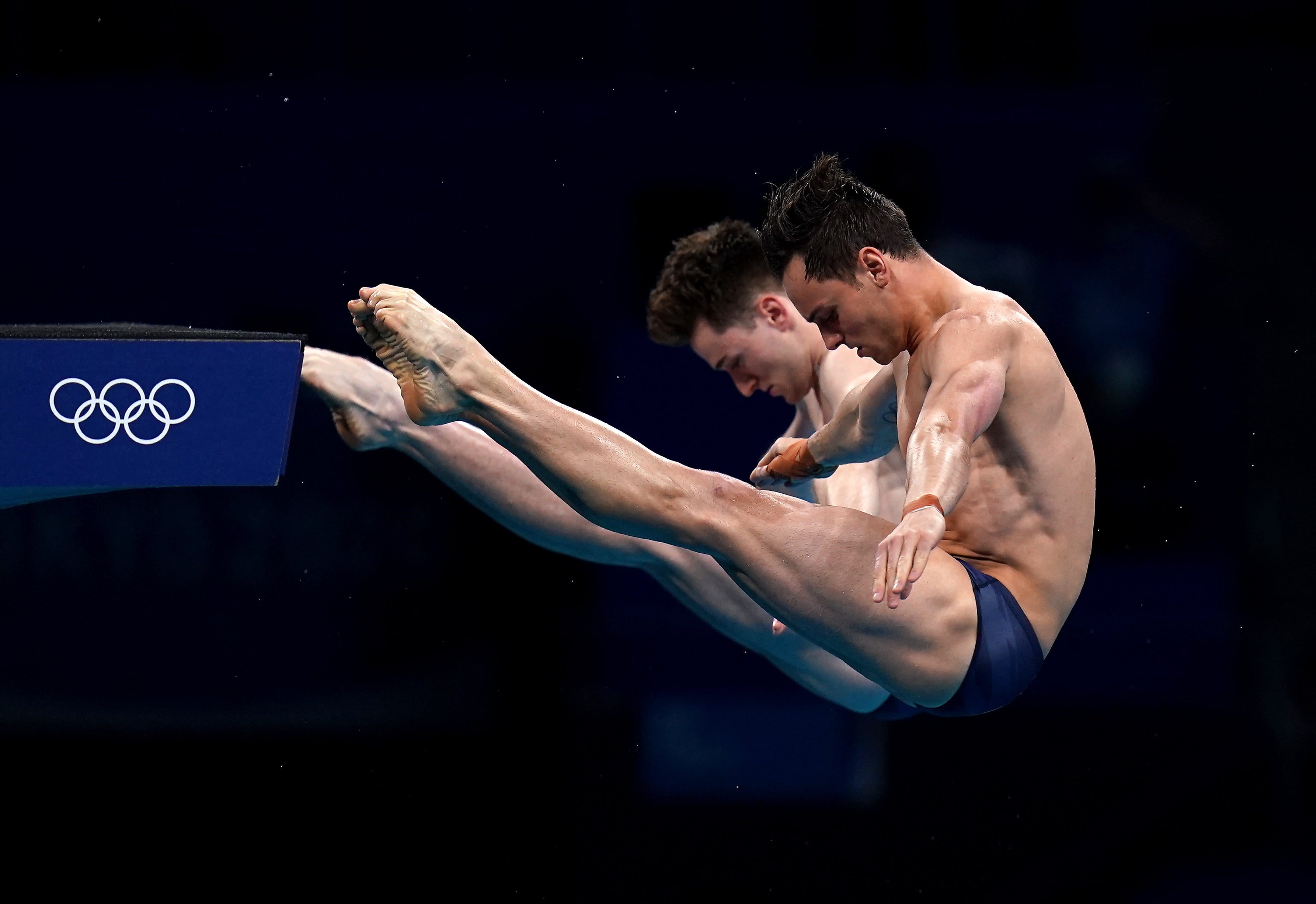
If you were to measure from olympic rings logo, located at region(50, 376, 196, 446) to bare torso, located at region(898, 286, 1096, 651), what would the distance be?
1117 mm

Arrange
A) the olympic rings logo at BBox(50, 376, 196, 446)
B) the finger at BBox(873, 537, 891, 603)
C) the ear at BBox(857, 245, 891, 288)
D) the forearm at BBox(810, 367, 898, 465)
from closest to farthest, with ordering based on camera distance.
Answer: the finger at BBox(873, 537, 891, 603) < the olympic rings logo at BBox(50, 376, 196, 446) < the ear at BBox(857, 245, 891, 288) < the forearm at BBox(810, 367, 898, 465)

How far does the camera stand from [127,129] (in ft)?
11.9

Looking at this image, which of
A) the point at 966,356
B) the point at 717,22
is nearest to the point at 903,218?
the point at 966,356

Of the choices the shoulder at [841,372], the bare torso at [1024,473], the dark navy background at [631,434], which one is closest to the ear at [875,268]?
the bare torso at [1024,473]

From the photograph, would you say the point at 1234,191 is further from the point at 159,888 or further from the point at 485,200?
the point at 159,888

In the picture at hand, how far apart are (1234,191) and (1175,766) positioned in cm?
161

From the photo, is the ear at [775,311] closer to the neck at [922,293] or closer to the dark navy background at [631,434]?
the dark navy background at [631,434]

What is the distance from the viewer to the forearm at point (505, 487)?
2688mm

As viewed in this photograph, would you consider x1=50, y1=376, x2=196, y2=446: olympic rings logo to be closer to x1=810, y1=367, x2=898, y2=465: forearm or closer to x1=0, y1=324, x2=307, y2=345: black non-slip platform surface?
x1=0, y1=324, x2=307, y2=345: black non-slip platform surface

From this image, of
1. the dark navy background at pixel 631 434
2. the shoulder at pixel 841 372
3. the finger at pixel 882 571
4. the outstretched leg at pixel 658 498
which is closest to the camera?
the finger at pixel 882 571

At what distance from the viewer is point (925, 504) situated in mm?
1824

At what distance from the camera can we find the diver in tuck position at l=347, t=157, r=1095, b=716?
204cm

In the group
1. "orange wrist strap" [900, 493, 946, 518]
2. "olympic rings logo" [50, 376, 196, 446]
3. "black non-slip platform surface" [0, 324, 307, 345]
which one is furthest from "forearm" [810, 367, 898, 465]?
"olympic rings logo" [50, 376, 196, 446]

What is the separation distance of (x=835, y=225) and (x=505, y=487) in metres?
0.84
